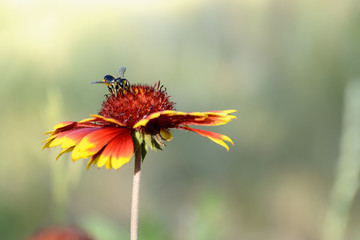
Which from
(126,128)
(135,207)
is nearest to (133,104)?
(126,128)

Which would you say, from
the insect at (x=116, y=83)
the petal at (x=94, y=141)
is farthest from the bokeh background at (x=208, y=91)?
the petal at (x=94, y=141)

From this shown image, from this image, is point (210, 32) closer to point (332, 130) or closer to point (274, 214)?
point (332, 130)

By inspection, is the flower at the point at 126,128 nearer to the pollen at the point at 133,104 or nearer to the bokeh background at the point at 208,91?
the pollen at the point at 133,104

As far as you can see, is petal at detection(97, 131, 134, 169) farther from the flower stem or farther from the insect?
the insect

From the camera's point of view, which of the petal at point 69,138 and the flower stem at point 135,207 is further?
the petal at point 69,138

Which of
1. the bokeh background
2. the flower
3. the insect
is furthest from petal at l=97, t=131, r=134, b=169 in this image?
the bokeh background

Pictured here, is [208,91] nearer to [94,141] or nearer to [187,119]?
[187,119]
